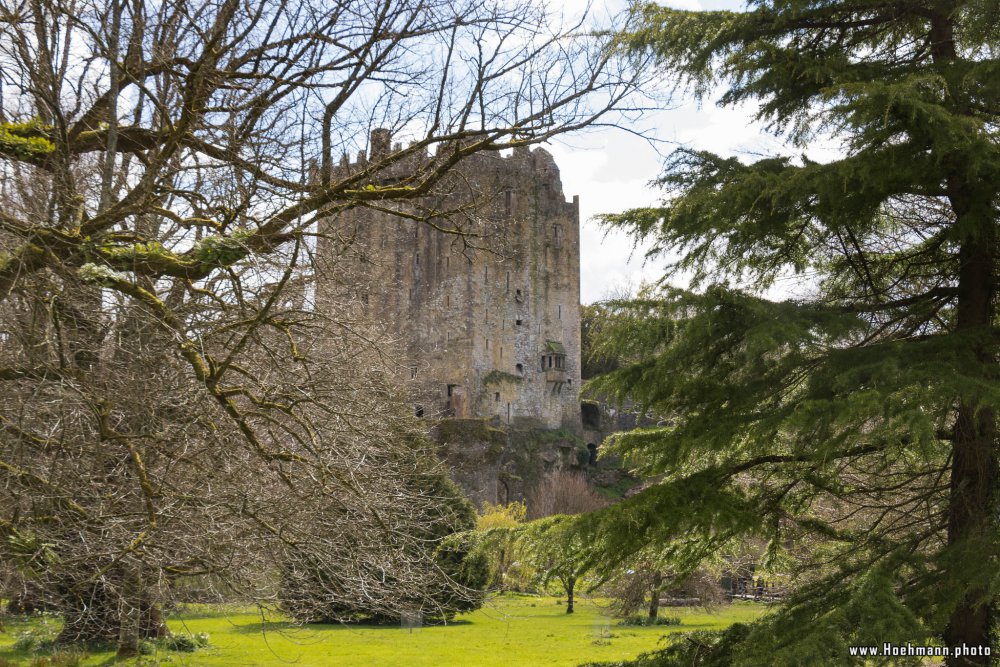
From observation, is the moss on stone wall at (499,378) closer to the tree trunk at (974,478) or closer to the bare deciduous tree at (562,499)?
the bare deciduous tree at (562,499)

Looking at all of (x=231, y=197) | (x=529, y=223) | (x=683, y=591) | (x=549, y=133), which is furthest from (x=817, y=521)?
(x=529, y=223)

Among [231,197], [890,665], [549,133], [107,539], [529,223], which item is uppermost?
[529,223]

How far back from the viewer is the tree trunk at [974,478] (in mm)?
5492

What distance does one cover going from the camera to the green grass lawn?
13188 millimetres

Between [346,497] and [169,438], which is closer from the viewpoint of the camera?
[169,438]

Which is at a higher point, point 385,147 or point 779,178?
point 385,147

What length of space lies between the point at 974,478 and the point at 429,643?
11.9 metres

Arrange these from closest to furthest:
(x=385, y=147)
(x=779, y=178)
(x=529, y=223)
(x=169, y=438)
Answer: (x=779, y=178) → (x=169, y=438) → (x=385, y=147) → (x=529, y=223)

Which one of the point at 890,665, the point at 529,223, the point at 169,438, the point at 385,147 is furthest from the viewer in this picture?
the point at 529,223

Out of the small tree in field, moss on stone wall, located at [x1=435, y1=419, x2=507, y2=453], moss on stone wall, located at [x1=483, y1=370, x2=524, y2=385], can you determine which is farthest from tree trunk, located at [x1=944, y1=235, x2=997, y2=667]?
moss on stone wall, located at [x1=483, y1=370, x2=524, y2=385]

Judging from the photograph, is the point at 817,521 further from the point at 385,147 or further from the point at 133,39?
the point at 133,39

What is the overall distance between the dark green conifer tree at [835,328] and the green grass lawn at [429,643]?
510 centimetres

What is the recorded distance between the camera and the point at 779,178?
5.64 meters

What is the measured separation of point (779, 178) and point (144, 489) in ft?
13.5
